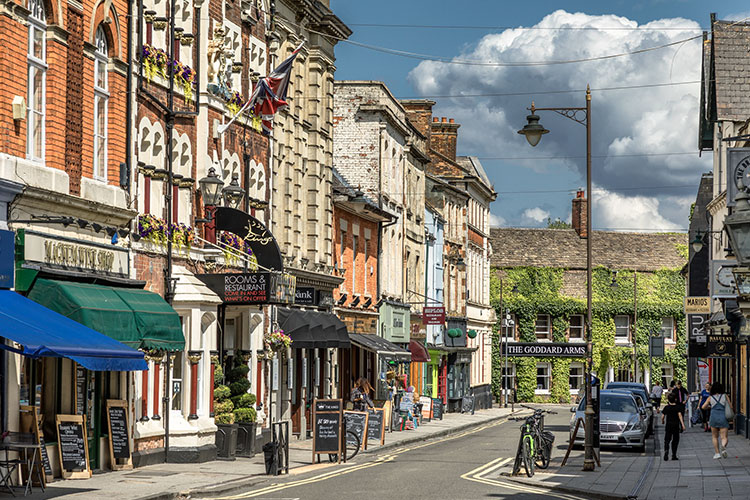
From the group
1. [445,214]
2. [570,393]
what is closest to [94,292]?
[445,214]

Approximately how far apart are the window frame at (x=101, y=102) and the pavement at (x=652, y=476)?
9.46 meters

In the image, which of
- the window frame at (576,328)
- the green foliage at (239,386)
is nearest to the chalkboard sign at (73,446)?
the green foliage at (239,386)

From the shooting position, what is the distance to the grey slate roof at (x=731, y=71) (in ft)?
135

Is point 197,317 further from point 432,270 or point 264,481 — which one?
point 432,270

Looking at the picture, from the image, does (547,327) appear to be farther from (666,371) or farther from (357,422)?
(357,422)

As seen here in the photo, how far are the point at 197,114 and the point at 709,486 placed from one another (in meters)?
13.0

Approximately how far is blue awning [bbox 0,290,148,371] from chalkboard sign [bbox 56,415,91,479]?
2.30 m

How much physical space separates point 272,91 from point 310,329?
7163 mm

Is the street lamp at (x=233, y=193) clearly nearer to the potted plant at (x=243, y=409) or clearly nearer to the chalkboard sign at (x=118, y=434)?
the potted plant at (x=243, y=409)

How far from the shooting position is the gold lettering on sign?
1988 cm

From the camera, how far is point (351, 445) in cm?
3053

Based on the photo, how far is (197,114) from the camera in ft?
87.5

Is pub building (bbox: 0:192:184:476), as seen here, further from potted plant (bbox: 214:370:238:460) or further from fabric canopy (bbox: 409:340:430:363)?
Result: fabric canopy (bbox: 409:340:430:363)

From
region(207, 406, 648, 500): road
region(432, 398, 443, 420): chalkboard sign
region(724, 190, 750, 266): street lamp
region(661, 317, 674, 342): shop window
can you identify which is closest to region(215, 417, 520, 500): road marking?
region(207, 406, 648, 500): road
